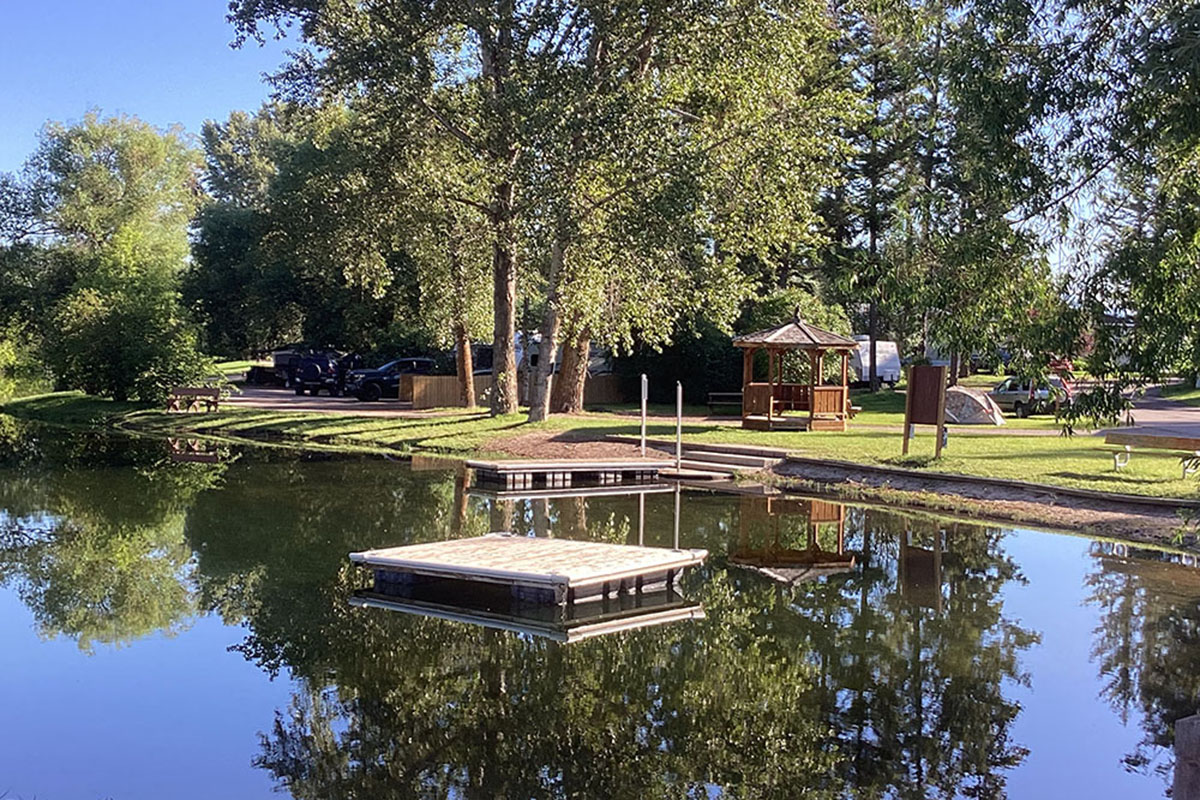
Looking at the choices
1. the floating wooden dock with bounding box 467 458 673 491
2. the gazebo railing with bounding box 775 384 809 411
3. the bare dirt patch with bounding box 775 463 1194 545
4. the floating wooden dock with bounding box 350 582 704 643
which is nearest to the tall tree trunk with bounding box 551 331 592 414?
the gazebo railing with bounding box 775 384 809 411

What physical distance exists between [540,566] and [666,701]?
9.22 feet

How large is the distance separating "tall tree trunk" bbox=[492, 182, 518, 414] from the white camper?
67.8 feet

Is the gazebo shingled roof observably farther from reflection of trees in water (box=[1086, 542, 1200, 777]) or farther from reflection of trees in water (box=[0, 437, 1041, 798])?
reflection of trees in water (box=[1086, 542, 1200, 777])

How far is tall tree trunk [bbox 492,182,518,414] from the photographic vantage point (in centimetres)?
2580

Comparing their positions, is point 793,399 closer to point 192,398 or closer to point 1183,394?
point 192,398

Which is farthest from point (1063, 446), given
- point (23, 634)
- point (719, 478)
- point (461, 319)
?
point (23, 634)

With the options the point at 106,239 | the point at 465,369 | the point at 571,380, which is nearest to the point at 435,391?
the point at 465,369

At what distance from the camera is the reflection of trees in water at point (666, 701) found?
6.16 meters

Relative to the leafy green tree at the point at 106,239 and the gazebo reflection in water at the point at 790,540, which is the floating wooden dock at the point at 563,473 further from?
the leafy green tree at the point at 106,239

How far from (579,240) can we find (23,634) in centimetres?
1643

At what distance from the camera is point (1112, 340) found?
6.23 meters

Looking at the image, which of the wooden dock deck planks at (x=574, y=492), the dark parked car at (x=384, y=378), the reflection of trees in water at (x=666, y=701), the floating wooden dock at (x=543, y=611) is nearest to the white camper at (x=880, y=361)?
the dark parked car at (x=384, y=378)

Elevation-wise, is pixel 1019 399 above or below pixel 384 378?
below

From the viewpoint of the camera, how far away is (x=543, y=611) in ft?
31.2
